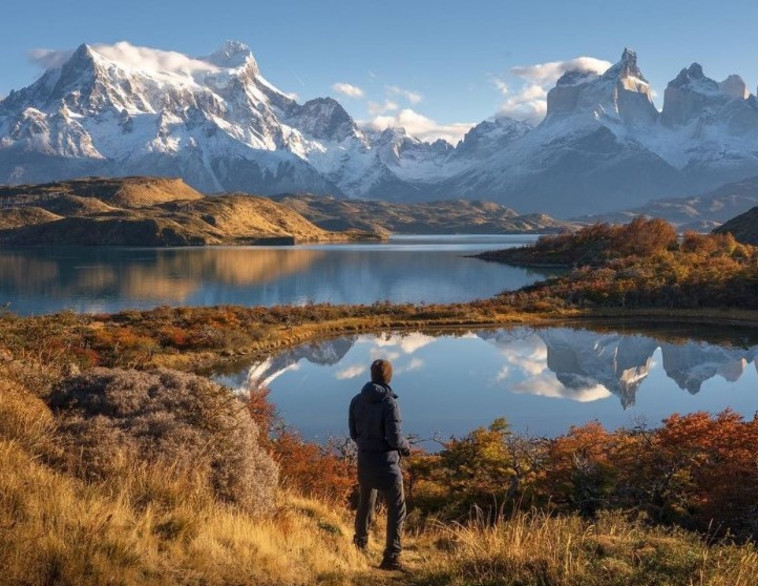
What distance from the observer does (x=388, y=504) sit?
9.49m

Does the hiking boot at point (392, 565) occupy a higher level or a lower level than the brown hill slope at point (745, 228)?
lower

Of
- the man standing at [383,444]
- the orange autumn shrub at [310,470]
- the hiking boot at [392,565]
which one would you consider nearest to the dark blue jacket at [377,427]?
the man standing at [383,444]

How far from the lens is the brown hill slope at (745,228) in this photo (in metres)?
149

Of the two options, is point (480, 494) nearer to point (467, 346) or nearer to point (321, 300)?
point (467, 346)

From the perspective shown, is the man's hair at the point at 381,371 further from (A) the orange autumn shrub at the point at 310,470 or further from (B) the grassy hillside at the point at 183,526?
(A) the orange autumn shrub at the point at 310,470

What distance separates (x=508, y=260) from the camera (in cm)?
15612

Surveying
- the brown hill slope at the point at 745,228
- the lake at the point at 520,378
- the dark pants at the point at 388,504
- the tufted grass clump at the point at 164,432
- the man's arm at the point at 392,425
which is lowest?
the lake at the point at 520,378

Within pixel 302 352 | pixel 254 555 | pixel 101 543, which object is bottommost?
pixel 302 352

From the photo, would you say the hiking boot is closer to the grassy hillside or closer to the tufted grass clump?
the grassy hillside

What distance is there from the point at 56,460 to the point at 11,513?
222 centimetres

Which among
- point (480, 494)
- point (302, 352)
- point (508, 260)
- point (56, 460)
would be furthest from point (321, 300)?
point (508, 260)

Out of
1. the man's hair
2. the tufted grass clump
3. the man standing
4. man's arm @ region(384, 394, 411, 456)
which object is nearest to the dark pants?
the man standing

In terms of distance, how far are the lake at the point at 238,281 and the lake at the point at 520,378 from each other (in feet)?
91.8

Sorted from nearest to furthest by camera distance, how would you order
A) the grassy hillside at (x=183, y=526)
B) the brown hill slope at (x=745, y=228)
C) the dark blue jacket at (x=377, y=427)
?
the grassy hillside at (x=183, y=526) < the dark blue jacket at (x=377, y=427) < the brown hill slope at (x=745, y=228)
